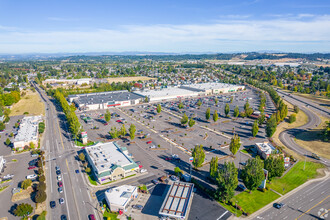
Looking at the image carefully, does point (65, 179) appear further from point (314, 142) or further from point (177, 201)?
point (314, 142)

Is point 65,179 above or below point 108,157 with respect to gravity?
below

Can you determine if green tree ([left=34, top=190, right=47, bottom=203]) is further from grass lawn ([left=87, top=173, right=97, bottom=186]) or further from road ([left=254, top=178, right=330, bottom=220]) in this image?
road ([left=254, top=178, right=330, bottom=220])

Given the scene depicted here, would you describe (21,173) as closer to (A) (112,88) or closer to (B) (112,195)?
(B) (112,195)

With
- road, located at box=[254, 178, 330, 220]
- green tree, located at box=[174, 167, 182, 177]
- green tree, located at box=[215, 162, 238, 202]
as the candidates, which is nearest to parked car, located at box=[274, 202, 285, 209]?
road, located at box=[254, 178, 330, 220]

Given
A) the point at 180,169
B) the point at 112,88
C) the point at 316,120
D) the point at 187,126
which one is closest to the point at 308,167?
the point at 180,169

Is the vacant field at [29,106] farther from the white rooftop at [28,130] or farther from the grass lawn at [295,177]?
the grass lawn at [295,177]

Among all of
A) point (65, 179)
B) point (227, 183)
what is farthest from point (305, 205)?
point (65, 179)
